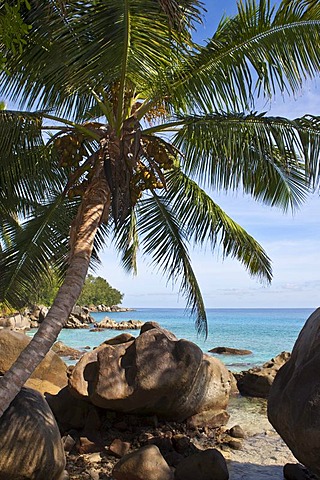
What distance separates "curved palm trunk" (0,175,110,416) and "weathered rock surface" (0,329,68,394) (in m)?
4.61

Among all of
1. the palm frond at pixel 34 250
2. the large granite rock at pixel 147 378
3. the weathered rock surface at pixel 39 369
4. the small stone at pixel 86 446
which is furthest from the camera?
the weathered rock surface at pixel 39 369

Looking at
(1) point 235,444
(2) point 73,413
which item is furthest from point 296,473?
(2) point 73,413

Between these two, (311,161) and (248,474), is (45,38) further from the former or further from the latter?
(248,474)

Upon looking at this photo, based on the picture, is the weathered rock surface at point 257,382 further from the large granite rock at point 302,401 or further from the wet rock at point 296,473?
the large granite rock at point 302,401

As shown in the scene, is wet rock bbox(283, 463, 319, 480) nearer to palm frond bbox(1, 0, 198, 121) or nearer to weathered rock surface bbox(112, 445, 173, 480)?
weathered rock surface bbox(112, 445, 173, 480)

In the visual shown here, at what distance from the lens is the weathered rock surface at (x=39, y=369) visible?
10.4m

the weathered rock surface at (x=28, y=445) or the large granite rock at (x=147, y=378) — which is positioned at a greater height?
the large granite rock at (x=147, y=378)

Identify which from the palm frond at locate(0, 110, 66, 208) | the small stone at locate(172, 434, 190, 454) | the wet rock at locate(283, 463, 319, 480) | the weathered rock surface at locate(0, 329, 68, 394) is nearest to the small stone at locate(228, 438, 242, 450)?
the small stone at locate(172, 434, 190, 454)

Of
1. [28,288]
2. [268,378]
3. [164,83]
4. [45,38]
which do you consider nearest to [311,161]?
[164,83]

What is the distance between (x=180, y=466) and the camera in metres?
6.17

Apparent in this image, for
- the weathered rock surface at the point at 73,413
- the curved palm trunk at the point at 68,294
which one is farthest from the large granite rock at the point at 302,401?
the weathered rock surface at the point at 73,413

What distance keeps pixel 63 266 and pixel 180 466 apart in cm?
504

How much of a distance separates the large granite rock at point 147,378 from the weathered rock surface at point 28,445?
1648 mm

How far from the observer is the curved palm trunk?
5.10 metres
